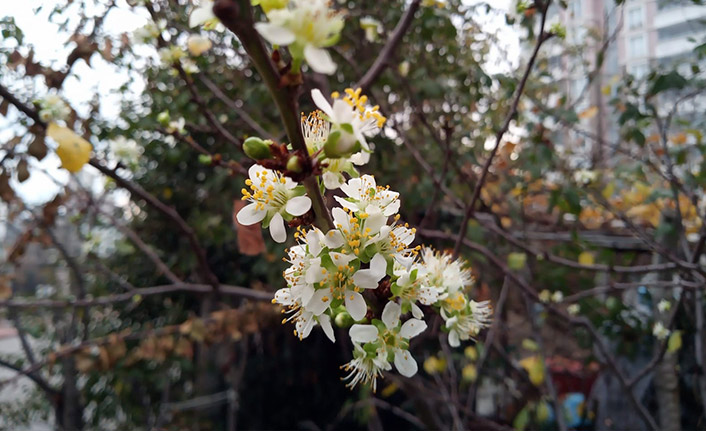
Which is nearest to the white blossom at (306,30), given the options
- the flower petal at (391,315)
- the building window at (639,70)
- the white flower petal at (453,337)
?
the flower petal at (391,315)

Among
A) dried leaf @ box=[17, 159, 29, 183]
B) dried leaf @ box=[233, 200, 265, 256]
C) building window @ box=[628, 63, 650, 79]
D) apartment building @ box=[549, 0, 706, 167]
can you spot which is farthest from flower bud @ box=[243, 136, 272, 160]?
building window @ box=[628, 63, 650, 79]

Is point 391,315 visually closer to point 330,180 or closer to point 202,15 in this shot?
point 330,180

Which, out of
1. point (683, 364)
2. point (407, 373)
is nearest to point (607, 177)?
point (683, 364)

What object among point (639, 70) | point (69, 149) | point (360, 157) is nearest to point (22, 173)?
point (69, 149)

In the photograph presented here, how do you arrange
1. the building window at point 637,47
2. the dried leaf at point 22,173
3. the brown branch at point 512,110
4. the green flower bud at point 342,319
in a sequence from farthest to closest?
the building window at point 637,47
the dried leaf at point 22,173
the brown branch at point 512,110
the green flower bud at point 342,319

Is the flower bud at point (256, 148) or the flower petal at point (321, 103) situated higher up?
the flower petal at point (321, 103)

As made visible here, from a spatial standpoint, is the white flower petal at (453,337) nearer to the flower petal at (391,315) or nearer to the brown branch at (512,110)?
the flower petal at (391,315)

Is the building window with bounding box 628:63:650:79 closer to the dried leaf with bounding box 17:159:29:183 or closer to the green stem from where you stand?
the green stem
